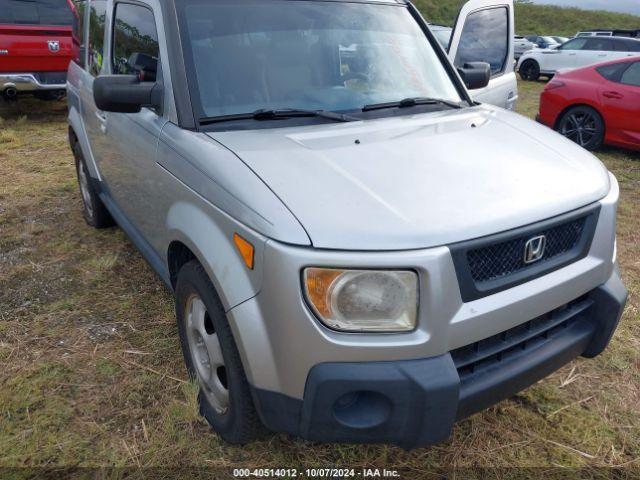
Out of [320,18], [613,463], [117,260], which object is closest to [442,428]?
[613,463]

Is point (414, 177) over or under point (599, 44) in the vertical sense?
over

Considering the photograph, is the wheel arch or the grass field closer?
the grass field

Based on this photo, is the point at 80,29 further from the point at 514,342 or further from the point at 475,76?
the point at 514,342

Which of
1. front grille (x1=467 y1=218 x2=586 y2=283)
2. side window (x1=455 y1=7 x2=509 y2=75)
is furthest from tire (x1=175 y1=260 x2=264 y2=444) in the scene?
side window (x1=455 y1=7 x2=509 y2=75)

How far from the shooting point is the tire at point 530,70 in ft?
54.5

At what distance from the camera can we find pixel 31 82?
27.0ft

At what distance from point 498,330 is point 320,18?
5.98ft

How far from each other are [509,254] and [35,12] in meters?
9.22

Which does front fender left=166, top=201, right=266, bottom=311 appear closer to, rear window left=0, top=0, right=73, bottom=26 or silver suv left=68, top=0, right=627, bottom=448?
silver suv left=68, top=0, right=627, bottom=448

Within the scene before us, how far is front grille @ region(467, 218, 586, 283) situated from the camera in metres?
1.77

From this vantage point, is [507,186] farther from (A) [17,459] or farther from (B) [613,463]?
(A) [17,459]

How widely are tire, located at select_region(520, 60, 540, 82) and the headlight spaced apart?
55.7 feet

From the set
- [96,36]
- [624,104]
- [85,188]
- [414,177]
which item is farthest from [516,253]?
[624,104]

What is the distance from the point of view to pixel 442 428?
5.75ft
